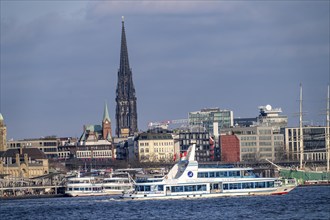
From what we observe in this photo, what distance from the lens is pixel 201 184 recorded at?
5906 inches

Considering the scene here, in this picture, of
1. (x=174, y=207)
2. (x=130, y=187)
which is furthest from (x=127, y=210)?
(x=130, y=187)

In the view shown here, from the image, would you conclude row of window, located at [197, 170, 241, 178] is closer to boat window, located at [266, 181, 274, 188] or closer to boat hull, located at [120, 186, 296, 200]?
boat hull, located at [120, 186, 296, 200]

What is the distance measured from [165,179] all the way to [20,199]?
5212cm

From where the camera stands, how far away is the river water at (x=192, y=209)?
384 feet

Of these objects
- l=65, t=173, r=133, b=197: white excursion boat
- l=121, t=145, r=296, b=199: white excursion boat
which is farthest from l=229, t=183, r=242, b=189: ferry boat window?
l=65, t=173, r=133, b=197: white excursion boat

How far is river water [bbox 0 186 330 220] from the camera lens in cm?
11700

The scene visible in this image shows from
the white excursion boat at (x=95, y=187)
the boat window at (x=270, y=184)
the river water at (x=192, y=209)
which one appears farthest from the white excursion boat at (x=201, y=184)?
the white excursion boat at (x=95, y=187)

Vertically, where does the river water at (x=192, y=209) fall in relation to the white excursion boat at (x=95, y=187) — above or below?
below

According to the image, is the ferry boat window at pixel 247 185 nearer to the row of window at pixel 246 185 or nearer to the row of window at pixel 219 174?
the row of window at pixel 246 185

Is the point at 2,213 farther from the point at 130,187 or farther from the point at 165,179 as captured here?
the point at 130,187

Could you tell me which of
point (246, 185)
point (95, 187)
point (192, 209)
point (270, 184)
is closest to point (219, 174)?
point (246, 185)

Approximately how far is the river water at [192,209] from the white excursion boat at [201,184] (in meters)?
2.39

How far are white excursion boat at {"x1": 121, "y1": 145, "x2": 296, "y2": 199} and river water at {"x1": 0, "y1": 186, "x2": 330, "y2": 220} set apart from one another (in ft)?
7.85

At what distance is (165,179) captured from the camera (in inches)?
5965
